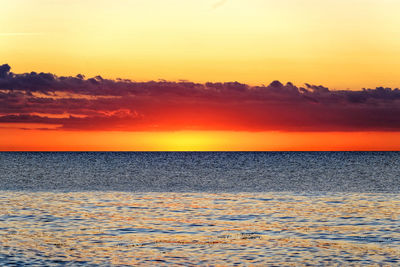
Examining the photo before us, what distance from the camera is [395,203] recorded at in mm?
50375

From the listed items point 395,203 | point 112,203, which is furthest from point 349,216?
point 112,203

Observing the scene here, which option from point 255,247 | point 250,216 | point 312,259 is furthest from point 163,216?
point 312,259

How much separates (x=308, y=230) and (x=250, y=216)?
6343 millimetres

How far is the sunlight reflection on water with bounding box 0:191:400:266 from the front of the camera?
27484 mm

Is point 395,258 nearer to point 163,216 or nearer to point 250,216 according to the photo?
point 250,216

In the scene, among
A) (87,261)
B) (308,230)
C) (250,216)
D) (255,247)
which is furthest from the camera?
(250,216)

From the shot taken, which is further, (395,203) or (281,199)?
(281,199)

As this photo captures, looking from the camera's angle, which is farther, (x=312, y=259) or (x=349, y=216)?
(x=349, y=216)

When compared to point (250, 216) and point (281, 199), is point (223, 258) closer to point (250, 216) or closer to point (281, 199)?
point (250, 216)

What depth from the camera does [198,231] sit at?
34.2 meters

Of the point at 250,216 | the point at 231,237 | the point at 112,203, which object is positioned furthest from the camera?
the point at 112,203

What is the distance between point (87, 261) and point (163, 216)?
1415 cm

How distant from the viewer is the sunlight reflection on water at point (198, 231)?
27.5 meters

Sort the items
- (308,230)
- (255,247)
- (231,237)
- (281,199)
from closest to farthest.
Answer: (255,247)
(231,237)
(308,230)
(281,199)
